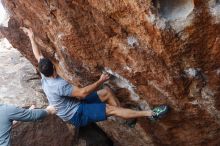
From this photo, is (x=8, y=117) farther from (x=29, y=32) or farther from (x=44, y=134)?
(x=44, y=134)

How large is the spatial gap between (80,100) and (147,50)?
1.80m

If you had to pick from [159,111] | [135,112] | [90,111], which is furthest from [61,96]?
[159,111]

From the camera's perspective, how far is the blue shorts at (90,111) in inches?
260

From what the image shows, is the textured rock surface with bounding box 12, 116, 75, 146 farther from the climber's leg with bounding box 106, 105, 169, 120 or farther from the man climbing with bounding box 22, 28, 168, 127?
the climber's leg with bounding box 106, 105, 169, 120

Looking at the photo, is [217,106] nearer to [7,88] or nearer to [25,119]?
[25,119]

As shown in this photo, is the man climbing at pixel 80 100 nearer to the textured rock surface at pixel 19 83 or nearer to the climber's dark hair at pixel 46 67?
the climber's dark hair at pixel 46 67

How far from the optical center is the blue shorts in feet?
21.6

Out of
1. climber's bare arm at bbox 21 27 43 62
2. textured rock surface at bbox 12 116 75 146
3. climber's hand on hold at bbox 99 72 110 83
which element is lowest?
textured rock surface at bbox 12 116 75 146

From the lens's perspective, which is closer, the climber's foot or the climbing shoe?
the climbing shoe

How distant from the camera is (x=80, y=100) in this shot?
6.81 metres

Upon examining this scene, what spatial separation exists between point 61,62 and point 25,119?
122 cm

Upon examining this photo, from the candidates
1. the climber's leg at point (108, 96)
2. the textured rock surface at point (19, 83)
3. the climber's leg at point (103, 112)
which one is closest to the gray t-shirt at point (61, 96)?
the climber's leg at point (103, 112)

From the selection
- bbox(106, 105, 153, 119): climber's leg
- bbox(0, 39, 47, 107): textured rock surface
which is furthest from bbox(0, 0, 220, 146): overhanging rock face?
bbox(0, 39, 47, 107): textured rock surface

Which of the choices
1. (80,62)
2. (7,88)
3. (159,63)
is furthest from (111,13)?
(7,88)
